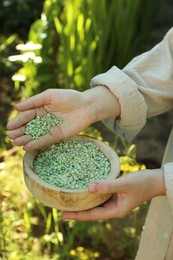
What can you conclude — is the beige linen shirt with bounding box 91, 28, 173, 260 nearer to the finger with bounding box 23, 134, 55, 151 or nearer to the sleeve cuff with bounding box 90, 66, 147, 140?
the sleeve cuff with bounding box 90, 66, 147, 140

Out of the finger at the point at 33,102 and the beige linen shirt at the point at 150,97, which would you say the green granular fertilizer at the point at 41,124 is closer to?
the finger at the point at 33,102

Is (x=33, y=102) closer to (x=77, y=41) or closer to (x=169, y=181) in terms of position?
(x=169, y=181)

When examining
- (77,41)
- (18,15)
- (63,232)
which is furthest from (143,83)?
(18,15)

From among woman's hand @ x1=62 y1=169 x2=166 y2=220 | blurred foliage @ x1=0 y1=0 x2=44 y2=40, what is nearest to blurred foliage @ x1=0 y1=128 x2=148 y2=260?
woman's hand @ x1=62 y1=169 x2=166 y2=220

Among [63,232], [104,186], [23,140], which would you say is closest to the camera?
[104,186]

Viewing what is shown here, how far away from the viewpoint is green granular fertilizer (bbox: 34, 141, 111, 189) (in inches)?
49.3

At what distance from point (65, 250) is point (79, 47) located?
95cm

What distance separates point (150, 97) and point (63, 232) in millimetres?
850

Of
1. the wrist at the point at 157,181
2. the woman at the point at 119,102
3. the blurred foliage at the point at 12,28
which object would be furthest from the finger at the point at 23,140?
the blurred foliage at the point at 12,28

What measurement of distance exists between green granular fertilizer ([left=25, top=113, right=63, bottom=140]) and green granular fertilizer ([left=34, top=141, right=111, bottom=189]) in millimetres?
57

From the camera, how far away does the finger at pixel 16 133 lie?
1.31 m

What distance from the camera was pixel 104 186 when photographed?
115 cm

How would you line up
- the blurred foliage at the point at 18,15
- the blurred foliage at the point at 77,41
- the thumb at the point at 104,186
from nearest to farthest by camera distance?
the thumb at the point at 104,186
the blurred foliage at the point at 77,41
the blurred foliage at the point at 18,15

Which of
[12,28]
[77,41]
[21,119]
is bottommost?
[12,28]
